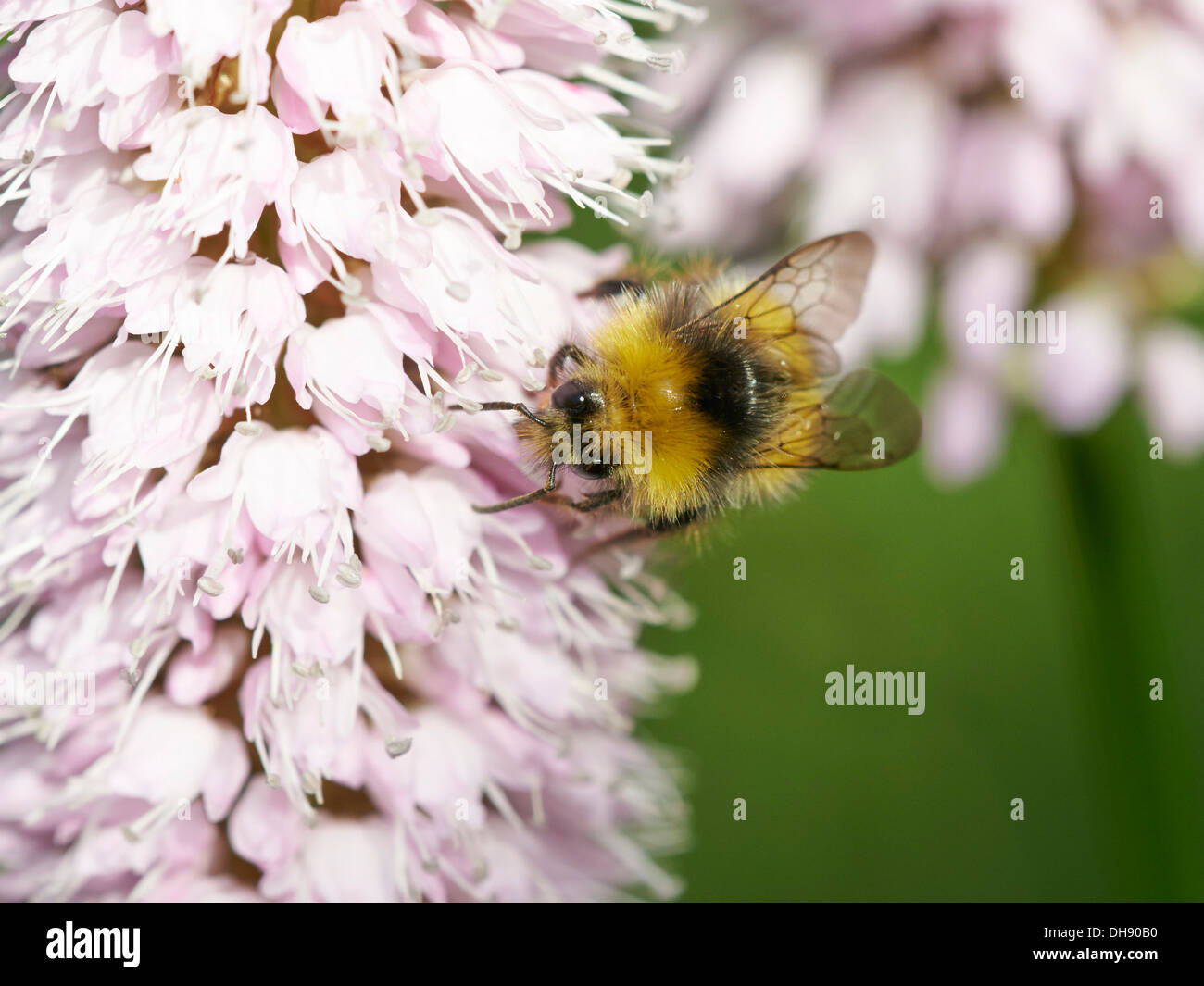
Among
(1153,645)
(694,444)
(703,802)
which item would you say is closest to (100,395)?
(694,444)

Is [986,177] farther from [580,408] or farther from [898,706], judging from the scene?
[898,706]

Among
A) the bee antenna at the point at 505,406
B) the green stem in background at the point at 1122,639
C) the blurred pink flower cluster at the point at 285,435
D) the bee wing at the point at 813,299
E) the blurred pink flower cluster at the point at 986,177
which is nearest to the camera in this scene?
the blurred pink flower cluster at the point at 285,435

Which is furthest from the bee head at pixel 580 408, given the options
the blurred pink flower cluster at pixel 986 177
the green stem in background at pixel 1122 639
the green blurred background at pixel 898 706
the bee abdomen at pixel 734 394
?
the green blurred background at pixel 898 706

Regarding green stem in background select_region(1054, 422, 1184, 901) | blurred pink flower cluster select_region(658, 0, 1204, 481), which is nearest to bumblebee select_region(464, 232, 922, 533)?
blurred pink flower cluster select_region(658, 0, 1204, 481)

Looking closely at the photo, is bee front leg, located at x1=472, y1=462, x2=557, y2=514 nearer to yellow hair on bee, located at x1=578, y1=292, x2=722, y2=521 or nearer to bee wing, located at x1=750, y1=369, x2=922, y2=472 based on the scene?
yellow hair on bee, located at x1=578, y1=292, x2=722, y2=521

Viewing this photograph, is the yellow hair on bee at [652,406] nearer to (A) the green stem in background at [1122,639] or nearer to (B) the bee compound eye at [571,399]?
(B) the bee compound eye at [571,399]

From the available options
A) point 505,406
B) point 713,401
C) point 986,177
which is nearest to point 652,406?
point 713,401
